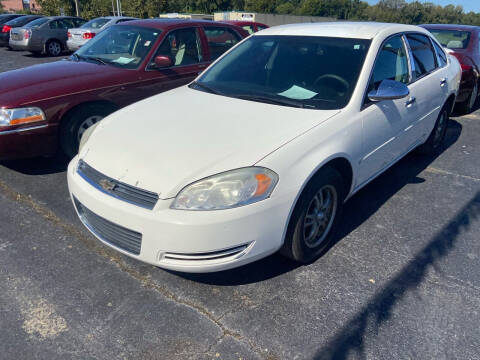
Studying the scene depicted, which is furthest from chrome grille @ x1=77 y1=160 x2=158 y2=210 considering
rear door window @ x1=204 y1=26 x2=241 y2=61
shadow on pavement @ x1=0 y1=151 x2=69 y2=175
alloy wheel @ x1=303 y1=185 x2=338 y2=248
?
rear door window @ x1=204 y1=26 x2=241 y2=61

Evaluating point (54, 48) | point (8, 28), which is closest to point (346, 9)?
point (8, 28)

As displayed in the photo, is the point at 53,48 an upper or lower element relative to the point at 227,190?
lower

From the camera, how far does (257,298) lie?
2.53m

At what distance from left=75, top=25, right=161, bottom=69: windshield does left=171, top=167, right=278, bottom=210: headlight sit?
121 inches

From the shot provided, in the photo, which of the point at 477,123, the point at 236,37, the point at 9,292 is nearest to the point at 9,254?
the point at 9,292

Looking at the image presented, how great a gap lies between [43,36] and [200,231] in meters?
16.0

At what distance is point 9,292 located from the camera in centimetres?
257

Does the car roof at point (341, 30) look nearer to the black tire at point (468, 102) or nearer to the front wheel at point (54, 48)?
the black tire at point (468, 102)

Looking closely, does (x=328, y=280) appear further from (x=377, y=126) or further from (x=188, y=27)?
(x=188, y=27)

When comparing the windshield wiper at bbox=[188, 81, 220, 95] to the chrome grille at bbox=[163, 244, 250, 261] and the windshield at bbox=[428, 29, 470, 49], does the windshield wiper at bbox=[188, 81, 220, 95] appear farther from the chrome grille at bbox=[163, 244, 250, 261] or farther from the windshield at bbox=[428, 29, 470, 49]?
the windshield at bbox=[428, 29, 470, 49]

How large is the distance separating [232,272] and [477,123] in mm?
5835

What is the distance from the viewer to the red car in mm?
3959

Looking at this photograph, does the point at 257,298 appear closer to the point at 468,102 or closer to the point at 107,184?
the point at 107,184

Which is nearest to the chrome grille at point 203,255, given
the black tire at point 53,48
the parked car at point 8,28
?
the black tire at point 53,48
